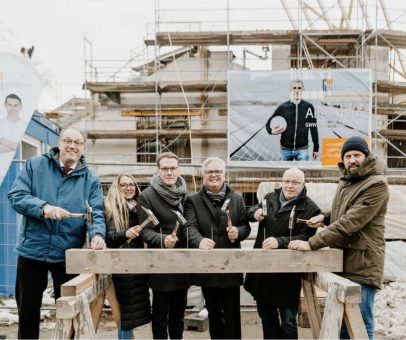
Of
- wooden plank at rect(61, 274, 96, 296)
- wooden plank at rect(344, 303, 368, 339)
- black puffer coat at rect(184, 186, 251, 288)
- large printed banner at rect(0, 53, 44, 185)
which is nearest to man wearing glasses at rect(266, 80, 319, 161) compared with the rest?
large printed banner at rect(0, 53, 44, 185)

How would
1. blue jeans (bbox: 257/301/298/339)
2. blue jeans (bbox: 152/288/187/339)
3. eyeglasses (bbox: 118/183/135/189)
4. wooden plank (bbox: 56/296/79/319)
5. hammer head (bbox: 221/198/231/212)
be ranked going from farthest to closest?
eyeglasses (bbox: 118/183/135/189), blue jeans (bbox: 152/288/187/339), blue jeans (bbox: 257/301/298/339), hammer head (bbox: 221/198/231/212), wooden plank (bbox: 56/296/79/319)

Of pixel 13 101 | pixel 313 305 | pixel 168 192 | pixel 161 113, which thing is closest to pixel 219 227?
pixel 168 192

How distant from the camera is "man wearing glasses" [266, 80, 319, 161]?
567 inches

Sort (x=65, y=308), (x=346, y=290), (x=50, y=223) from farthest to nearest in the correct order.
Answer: (x=50, y=223) < (x=346, y=290) < (x=65, y=308)

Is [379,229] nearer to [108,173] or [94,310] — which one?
[94,310]

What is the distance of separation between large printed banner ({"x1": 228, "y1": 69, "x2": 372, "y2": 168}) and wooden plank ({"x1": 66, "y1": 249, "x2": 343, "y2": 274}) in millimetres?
11178

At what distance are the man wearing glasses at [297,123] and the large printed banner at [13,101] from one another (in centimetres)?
942

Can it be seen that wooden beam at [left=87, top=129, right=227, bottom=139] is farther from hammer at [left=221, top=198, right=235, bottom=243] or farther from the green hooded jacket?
the green hooded jacket

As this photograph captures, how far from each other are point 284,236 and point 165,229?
3.04ft

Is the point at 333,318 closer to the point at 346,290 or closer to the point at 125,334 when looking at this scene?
the point at 346,290

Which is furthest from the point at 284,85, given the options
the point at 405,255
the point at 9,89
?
the point at 9,89

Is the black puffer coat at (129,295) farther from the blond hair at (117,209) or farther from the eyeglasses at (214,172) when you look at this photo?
the eyeglasses at (214,172)

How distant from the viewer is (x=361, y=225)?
3.06 m

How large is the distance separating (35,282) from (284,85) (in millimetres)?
12304
